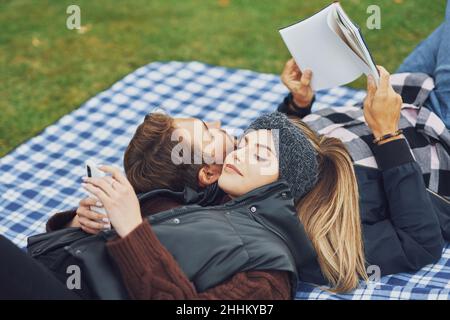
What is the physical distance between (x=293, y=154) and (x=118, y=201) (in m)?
0.68

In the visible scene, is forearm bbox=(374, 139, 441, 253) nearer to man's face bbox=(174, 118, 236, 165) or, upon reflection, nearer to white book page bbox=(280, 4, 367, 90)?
white book page bbox=(280, 4, 367, 90)

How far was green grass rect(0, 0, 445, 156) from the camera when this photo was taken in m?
5.09

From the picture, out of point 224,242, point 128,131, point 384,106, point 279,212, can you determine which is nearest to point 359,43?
point 384,106

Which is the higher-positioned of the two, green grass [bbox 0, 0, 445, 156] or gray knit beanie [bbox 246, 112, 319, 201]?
gray knit beanie [bbox 246, 112, 319, 201]

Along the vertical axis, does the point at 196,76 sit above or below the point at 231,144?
below

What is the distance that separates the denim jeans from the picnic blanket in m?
0.68

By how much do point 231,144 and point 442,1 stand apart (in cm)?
383

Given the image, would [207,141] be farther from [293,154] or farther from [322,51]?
[322,51]

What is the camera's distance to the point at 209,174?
276cm

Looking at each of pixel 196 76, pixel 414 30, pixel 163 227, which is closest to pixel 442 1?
pixel 414 30

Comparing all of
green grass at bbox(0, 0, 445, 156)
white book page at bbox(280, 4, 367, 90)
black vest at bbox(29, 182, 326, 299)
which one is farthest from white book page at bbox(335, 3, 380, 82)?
green grass at bbox(0, 0, 445, 156)

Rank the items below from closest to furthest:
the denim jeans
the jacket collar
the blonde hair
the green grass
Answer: the jacket collar
the blonde hair
the denim jeans
the green grass
